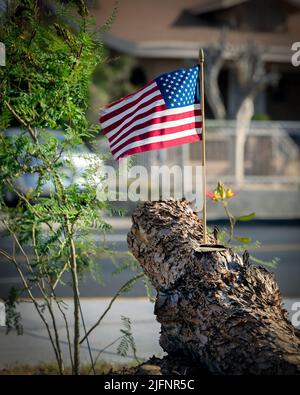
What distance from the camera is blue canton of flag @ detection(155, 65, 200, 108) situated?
503cm

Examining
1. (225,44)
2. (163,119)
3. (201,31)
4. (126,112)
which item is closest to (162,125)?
(163,119)

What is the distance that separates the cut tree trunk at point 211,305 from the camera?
4383mm

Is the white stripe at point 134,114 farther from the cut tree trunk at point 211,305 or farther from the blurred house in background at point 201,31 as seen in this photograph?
the blurred house in background at point 201,31

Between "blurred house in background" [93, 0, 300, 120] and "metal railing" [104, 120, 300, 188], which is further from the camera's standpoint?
"blurred house in background" [93, 0, 300, 120]

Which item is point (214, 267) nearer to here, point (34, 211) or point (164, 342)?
point (164, 342)

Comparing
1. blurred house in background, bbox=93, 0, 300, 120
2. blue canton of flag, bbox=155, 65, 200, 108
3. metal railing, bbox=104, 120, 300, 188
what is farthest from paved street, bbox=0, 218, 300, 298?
blurred house in background, bbox=93, 0, 300, 120

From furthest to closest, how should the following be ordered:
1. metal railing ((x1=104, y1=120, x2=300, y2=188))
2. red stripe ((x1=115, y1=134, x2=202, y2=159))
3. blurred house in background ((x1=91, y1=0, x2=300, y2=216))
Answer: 1. blurred house in background ((x1=91, y1=0, x2=300, y2=216))
2. metal railing ((x1=104, y1=120, x2=300, y2=188))
3. red stripe ((x1=115, y1=134, x2=202, y2=159))

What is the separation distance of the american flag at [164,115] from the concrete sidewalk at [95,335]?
2.05 m

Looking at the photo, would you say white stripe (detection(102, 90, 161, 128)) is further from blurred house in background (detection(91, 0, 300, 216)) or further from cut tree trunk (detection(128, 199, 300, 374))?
blurred house in background (detection(91, 0, 300, 216))

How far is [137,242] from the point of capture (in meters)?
5.32

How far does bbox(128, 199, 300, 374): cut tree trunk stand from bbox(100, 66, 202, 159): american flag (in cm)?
51

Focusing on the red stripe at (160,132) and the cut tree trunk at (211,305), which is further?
the red stripe at (160,132)

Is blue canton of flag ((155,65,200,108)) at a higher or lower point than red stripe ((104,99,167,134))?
higher

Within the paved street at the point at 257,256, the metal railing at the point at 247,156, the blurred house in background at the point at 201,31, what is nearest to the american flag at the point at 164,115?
the paved street at the point at 257,256
